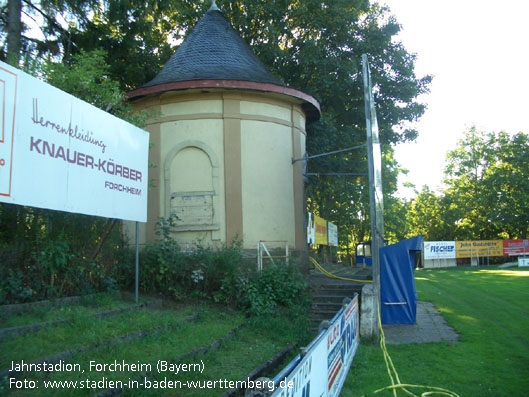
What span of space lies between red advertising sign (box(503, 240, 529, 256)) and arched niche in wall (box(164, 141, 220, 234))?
134 feet

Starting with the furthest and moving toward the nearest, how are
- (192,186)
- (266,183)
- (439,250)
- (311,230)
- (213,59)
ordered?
(439,250), (213,59), (311,230), (266,183), (192,186)

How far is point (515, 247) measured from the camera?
149 feet

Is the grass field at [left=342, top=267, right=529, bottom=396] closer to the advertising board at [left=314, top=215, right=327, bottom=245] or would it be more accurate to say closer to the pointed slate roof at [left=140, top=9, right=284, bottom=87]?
the advertising board at [left=314, top=215, right=327, bottom=245]

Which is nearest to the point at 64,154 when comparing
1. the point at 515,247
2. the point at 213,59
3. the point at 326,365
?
the point at 326,365

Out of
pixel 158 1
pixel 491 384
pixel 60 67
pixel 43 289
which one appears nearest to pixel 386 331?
pixel 491 384

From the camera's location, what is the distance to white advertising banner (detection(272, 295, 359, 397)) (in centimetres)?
380

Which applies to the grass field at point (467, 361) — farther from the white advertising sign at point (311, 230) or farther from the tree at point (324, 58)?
the tree at point (324, 58)

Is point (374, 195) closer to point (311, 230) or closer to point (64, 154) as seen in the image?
point (311, 230)

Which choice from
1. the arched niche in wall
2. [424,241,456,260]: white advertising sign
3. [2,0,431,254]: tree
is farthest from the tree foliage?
the arched niche in wall

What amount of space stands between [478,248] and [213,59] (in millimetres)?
39039

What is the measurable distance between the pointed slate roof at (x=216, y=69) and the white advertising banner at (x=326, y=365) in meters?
7.48

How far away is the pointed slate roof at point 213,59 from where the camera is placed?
13.9 metres

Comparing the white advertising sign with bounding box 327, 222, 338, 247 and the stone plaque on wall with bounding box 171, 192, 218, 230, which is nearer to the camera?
the stone plaque on wall with bounding box 171, 192, 218, 230

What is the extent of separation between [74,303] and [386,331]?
6875 mm
